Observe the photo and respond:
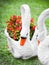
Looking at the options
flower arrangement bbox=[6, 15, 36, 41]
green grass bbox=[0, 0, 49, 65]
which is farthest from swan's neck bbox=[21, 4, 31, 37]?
green grass bbox=[0, 0, 49, 65]

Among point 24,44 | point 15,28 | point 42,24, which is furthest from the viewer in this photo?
point 15,28

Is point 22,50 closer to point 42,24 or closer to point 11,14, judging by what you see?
point 42,24

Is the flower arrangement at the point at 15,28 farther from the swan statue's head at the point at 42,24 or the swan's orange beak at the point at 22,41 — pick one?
the swan statue's head at the point at 42,24

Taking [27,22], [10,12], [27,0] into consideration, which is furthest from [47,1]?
[27,22]

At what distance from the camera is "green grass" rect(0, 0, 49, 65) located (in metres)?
2.97

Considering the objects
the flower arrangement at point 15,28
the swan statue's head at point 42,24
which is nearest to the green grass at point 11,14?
the flower arrangement at point 15,28

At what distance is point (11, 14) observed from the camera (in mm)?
4281

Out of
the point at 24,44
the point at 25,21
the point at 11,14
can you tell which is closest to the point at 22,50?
the point at 24,44

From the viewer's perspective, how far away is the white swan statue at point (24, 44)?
2.77 metres

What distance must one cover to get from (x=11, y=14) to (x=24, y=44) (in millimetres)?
1479

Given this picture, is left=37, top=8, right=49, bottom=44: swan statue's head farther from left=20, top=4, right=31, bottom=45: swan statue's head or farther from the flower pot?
the flower pot

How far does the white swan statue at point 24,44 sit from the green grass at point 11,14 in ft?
0.22

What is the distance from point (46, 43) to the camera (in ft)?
8.07

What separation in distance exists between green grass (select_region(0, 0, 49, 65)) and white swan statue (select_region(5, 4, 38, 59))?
0.22 feet
